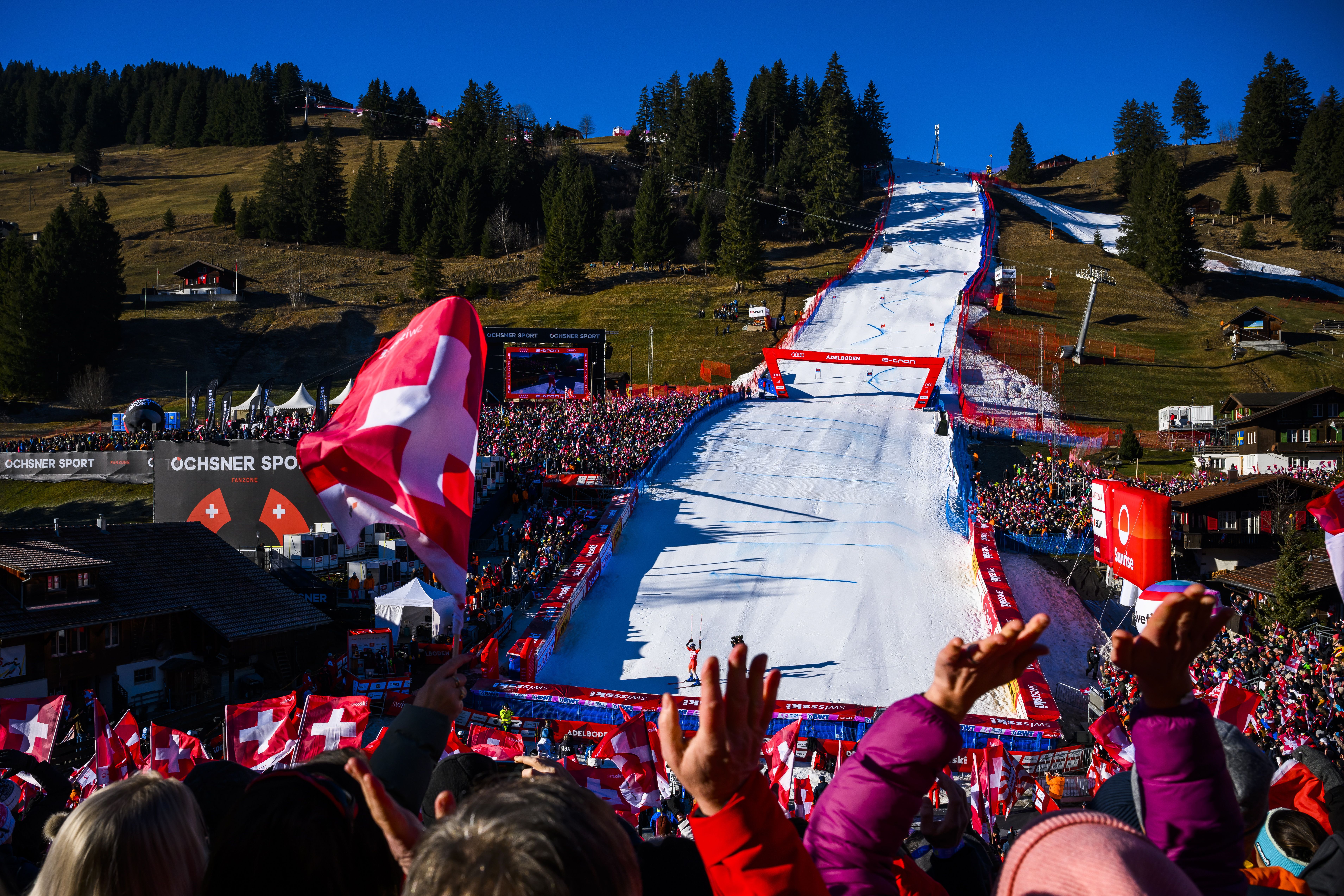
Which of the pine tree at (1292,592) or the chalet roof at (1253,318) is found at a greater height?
the chalet roof at (1253,318)

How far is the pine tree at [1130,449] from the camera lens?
32.6m

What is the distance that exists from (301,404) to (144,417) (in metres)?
7.01

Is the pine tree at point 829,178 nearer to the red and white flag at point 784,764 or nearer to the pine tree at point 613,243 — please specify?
the pine tree at point 613,243

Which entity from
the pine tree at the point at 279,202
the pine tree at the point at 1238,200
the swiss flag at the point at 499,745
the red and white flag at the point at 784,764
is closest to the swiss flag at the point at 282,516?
the swiss flag at the point at 499,745

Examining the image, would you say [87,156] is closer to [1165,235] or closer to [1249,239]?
[1165,235]

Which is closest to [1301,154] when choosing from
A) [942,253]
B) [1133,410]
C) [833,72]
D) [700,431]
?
[942,253]

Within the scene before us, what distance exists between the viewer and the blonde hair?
5.55ft

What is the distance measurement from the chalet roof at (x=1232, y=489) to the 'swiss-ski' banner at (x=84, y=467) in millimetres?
33830

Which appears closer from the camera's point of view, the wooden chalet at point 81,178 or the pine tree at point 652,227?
the pine tree at point 652,227

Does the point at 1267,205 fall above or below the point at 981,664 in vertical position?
above

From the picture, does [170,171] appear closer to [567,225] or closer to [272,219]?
[272,219]

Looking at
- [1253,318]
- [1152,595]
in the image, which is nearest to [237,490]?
[1152,595]

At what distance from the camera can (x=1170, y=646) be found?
63.6 inches

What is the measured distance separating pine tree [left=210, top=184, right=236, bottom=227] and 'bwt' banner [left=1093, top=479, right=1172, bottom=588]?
84.1 m
